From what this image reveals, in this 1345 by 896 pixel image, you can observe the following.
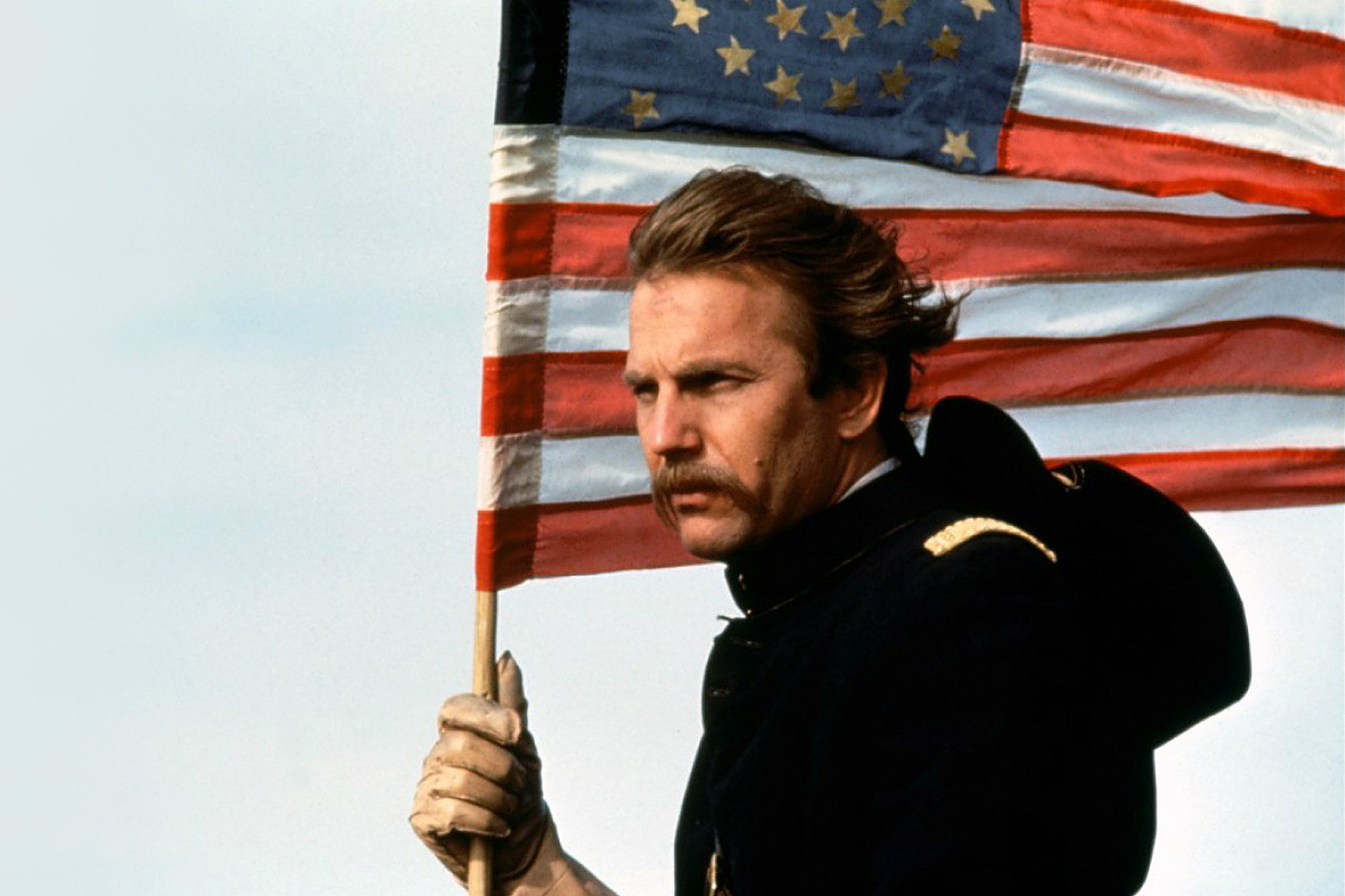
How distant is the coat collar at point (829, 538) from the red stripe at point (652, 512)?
1.90 meters

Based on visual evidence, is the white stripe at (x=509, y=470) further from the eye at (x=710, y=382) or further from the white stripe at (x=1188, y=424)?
the eye at (x=710, y=382)

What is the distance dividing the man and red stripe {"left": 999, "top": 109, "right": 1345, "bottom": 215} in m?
1.97

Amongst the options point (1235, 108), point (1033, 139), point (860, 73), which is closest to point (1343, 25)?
point (1235, 108)

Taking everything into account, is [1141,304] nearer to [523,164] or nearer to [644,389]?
[523,164]

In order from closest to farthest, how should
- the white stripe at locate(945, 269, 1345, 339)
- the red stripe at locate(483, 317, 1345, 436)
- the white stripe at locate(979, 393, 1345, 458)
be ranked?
the red stripe at locate(483, 317, 1345, 436)
the white stripe at locate(945, 269, 1345, 339)
the white stripe at locate(979, 393, 1345, 458)

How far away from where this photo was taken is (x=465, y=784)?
19.4ft

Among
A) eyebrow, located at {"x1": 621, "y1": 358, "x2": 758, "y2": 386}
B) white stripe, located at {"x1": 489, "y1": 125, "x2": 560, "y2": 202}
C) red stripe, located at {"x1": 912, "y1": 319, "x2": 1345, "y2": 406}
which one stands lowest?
red stripe, located at {"x1": 912, "y1": 319, "x2": 1345, "y2": 406}

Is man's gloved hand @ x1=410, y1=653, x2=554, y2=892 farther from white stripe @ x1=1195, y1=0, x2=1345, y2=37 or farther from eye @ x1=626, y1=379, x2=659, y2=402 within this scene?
white stripe @ x1=1195, y1=0, x2=1345, y2=37

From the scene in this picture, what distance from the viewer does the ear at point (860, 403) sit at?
5320 millimetres

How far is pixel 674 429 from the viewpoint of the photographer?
5227 millimetres

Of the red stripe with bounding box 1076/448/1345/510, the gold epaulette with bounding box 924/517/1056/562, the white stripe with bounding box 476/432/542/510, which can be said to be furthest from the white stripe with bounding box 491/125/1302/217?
the gold epaulette with bounding box 924/517/1056/562

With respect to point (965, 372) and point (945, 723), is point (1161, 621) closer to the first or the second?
point (945, 723)

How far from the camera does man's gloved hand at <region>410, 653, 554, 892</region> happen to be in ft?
19.4

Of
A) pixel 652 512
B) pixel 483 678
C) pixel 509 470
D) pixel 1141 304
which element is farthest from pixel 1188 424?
pixel 483 678
